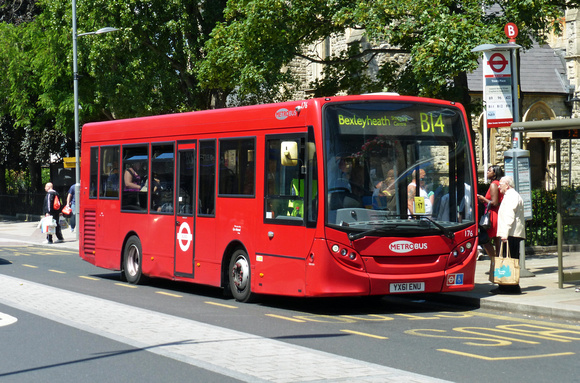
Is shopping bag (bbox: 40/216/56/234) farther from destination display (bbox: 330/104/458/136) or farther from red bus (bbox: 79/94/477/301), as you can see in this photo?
destination display (bbox: 330/104/458/136)

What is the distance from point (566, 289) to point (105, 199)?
27.9 feet

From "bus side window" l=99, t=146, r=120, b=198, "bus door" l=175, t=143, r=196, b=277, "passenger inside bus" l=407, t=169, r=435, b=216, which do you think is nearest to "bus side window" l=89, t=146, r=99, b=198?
"bus side window" l=99, t=146, r=120, b=198

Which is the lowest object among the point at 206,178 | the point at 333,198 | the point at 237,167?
the point at 333,198

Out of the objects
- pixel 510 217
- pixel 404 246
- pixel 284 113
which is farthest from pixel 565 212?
pixel 284 113

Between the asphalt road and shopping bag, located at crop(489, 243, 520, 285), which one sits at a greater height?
shopping bag, located at crop(489, 243, 520, 285)

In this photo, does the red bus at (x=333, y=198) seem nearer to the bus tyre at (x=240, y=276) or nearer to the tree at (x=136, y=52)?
the bus tyre at (x=240, y=276)

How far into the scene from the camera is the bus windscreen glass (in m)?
11.3

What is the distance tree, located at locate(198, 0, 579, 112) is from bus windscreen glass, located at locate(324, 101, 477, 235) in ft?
18.1

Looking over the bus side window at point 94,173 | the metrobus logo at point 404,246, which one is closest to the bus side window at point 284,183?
the metrobus logo at point 404,246

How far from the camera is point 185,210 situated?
14.2 metres

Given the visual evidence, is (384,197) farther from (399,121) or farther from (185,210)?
(185,210)

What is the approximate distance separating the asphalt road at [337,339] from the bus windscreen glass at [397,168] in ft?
4.29

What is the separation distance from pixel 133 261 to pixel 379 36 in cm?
730

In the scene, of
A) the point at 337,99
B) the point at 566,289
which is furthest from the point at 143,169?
the point at 566,289
